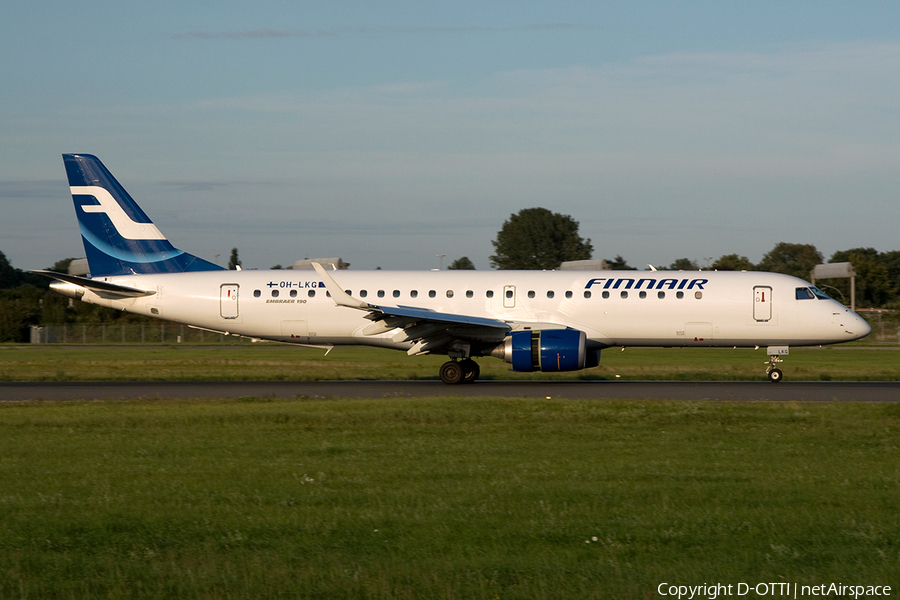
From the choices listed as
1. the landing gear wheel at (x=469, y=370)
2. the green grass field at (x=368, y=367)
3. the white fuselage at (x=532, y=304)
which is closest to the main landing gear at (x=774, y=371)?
the white fuselage at (x=532, y=304)

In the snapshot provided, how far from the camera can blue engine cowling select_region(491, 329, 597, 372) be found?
72.3ft

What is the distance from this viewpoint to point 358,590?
236 inches

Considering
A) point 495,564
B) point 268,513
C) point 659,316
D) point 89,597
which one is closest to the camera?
point 89,597

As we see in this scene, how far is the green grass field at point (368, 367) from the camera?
89.1 feet

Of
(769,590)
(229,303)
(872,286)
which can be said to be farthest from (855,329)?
(872,286)

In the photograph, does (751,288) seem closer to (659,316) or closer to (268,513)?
(659,316)

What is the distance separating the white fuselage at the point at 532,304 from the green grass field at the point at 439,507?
9.84 m

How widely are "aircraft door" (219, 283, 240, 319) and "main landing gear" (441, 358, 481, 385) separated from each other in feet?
20.8

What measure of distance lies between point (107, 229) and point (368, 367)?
9.85 m

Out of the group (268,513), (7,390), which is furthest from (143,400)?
(268,513)

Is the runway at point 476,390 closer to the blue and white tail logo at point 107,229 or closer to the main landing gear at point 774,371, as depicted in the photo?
the main landing gear at point 774,371

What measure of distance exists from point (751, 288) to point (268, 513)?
1901 cm

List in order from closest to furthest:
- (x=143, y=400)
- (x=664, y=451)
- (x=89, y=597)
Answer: (x=89, y=597) < (x=664, y=451) < (x=143, y=400)

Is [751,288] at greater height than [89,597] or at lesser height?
greater
